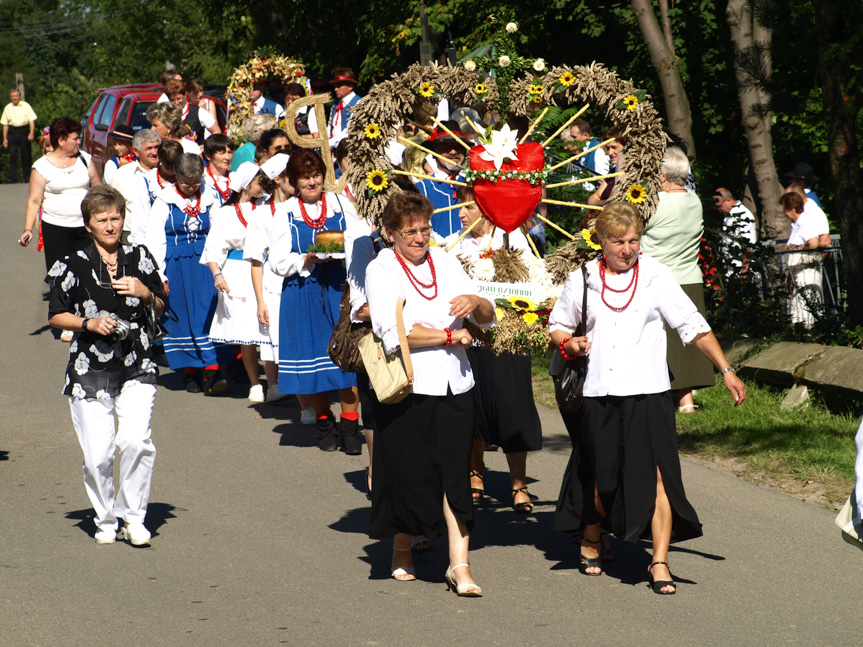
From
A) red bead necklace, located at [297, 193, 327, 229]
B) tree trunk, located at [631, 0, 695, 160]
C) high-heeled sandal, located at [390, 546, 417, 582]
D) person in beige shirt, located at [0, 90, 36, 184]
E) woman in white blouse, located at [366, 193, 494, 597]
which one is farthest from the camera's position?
person in beige shirt, located at [0, 90, 36, 184]

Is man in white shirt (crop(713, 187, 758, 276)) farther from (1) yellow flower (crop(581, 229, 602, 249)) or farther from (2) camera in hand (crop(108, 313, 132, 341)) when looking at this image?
(2) camera in hand (crop(108, 313, 132, 341))

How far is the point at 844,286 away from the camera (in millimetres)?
10641

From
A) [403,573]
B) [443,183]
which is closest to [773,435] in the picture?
[443,183]

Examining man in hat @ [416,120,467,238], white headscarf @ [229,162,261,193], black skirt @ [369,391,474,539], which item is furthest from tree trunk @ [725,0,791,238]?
black skirt @ [369,391,474,539]

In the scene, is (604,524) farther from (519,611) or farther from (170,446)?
(170,446)

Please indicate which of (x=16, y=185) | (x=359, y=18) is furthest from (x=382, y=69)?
(x=16, y=185)

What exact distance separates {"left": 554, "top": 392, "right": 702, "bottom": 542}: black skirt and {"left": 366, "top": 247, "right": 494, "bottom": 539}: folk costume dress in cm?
60

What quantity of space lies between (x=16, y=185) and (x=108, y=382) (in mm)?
24374

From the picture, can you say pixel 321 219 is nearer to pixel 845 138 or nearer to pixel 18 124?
pixel 845 138

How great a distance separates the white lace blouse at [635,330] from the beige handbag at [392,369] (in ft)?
2.87

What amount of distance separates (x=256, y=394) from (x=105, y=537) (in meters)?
3.88

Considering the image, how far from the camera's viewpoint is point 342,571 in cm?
578

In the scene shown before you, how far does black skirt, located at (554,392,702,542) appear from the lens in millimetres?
5414

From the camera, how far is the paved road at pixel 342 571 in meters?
4.98
